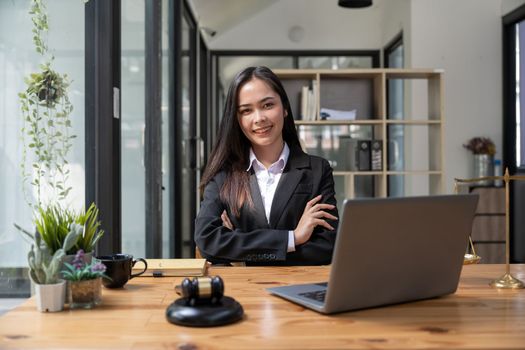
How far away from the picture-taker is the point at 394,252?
44.8 inches

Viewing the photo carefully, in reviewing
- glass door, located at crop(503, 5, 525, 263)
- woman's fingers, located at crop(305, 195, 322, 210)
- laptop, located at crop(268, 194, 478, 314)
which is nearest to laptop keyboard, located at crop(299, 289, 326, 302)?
laptop, located at crop(268, 194, 478, 314)

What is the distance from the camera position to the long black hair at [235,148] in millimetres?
2080

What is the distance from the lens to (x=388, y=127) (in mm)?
6781

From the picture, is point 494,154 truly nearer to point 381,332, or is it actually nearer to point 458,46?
point 458,46

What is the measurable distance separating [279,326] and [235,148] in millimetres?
1147

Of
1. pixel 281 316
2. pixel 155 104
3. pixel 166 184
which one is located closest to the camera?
pixel 281 316

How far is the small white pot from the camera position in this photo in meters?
1.15

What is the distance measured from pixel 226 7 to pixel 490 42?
250 cm

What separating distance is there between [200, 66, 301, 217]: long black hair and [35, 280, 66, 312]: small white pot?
38.1 inches

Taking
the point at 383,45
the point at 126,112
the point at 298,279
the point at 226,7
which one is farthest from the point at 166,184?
the point at 383,45

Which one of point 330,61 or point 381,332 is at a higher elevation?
point 330,61

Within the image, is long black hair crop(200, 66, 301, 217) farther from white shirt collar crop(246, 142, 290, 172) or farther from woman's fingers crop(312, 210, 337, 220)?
woman's fingers crop(312, 210, 337, 220)

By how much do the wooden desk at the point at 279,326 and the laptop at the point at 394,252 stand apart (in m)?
0.03

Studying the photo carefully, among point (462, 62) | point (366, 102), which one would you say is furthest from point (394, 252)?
point (462, 62)
